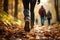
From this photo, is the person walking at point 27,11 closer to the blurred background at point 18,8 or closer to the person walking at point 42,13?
the blurred background at point 18,8

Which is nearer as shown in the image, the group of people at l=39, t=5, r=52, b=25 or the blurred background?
the blurred background

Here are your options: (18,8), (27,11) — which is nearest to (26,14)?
(27,11)

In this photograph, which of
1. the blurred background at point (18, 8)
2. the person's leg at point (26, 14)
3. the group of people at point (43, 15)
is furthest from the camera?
the group of people at point (43, 15)

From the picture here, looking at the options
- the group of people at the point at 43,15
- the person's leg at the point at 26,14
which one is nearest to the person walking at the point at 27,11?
the person's leg at the point at 26,14

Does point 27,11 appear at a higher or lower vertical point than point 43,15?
higher

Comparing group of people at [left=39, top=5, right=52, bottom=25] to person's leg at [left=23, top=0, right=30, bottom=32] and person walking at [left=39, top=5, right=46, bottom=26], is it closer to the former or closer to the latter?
person walking at [left=39, top=5, right=46, bottom=26]

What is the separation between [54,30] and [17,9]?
2.39ft

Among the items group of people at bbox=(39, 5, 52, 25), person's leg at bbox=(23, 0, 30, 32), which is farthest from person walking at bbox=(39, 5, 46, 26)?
person's leg at bbox=(23, 0, 30, 32)

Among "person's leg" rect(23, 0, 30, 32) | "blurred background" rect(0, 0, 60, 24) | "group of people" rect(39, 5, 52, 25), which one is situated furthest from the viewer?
"group of people" rect(39, 5, 52, 25)

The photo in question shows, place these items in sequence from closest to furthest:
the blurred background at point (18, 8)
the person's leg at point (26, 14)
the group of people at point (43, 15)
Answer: the person's leg at point (26, 14)
the blurred background at point (18, 8)
the group of people at point (43, 15)

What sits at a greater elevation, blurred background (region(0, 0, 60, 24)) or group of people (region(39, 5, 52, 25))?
blurred background (region(0, 0, 60, 24))

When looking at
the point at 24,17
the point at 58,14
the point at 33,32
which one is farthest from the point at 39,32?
the point at 58,14

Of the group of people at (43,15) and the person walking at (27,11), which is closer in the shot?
the person walking at (27,11)

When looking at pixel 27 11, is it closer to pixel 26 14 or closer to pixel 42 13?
pixel 26 14
